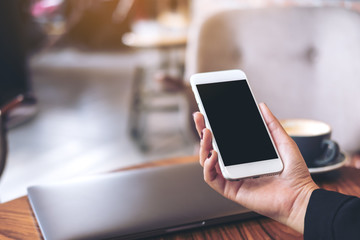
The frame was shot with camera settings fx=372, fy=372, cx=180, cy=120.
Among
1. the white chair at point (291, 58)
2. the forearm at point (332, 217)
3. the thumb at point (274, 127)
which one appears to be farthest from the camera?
the white chair at point (291, 58)

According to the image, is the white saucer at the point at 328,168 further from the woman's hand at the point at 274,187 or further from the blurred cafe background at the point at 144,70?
the blurred cafe background at the point at 144,70

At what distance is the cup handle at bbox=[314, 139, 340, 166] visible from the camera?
65 cm

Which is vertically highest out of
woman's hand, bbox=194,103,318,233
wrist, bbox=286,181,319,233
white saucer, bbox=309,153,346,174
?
woman's hand, bbox=194,103,318,233

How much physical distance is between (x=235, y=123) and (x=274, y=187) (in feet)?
0.36

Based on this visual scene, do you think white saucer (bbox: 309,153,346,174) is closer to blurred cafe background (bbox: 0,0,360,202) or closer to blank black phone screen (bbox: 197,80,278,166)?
blank black phone screen (bbox: 197,80,278,166)

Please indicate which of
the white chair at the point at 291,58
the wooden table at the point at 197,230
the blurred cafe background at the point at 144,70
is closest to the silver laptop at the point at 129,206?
the wooden table at the point at 197,230

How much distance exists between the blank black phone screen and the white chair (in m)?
0.62

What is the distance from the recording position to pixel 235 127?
1.85 feet

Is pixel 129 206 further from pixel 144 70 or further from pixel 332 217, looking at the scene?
pixel 144 70

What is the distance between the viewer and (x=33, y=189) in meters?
0.60

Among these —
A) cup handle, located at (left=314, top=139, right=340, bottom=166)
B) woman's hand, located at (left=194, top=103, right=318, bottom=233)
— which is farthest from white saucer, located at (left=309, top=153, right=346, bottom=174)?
woman's hand, located at (left=194, top=103, right=318, bottom=233)

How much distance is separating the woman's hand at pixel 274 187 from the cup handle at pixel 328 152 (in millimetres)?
130

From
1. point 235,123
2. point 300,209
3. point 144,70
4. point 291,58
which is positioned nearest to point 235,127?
point 235,123

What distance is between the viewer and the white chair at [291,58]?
118 cm
